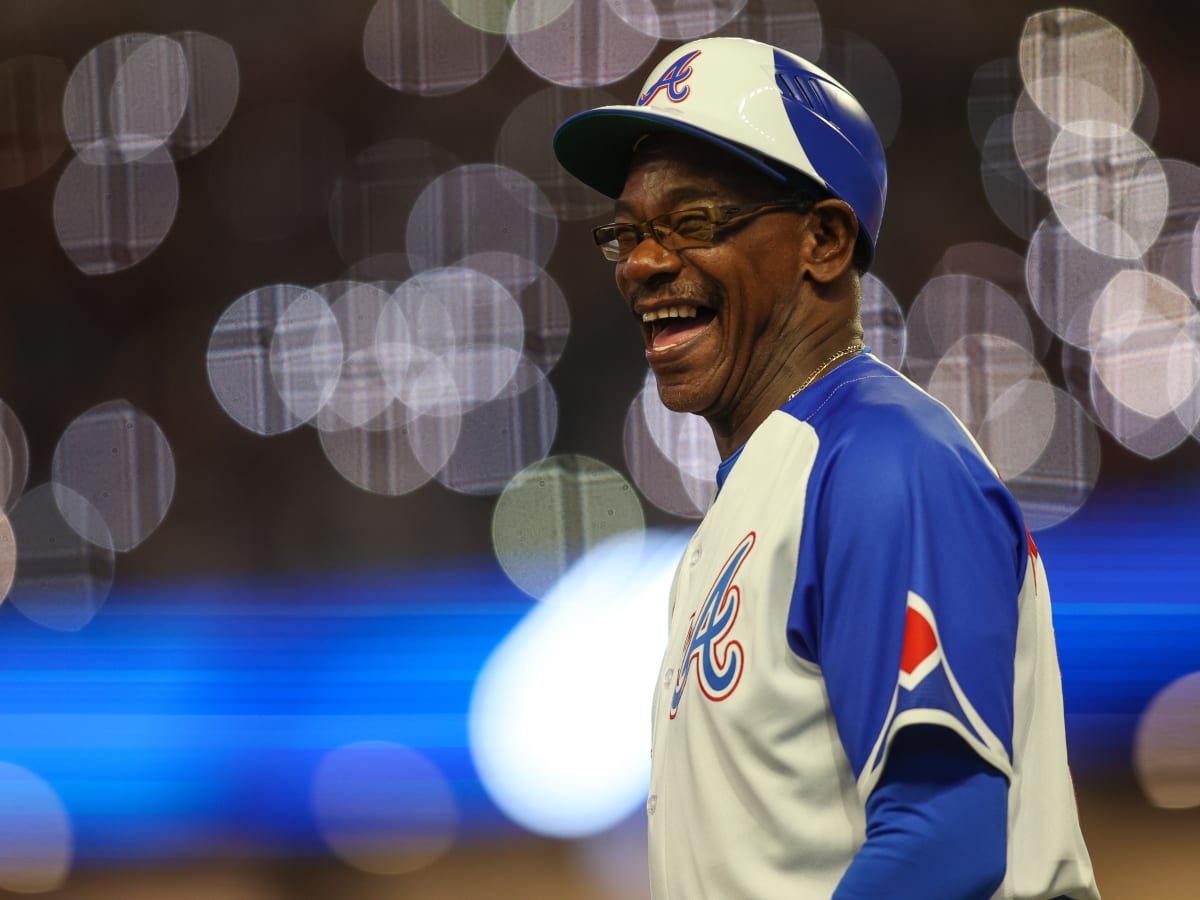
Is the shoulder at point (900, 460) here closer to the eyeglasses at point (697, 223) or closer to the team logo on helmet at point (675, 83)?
the eyeglasses at point (697, 223)

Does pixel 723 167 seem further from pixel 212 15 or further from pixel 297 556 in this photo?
pixel 212 15

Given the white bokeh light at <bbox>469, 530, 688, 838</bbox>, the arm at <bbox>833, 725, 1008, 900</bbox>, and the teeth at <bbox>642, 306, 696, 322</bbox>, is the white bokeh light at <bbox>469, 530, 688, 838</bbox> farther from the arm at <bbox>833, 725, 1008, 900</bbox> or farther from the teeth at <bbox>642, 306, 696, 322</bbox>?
the arm at <bbox>833, 725, 1008, 900</bbox>

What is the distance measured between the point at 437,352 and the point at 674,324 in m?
7.00

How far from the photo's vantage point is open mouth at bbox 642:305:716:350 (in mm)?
1234

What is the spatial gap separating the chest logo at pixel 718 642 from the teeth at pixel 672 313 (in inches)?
10.5

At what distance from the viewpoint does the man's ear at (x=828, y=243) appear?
47.5 inches

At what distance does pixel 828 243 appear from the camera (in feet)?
4.00

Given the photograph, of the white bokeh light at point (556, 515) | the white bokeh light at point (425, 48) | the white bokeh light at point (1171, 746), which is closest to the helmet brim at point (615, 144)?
the white bokeh light at point (1171, 746)

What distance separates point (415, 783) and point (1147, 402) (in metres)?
4.62

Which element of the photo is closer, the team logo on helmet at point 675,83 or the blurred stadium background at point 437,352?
the team logo on helmet at point 675,83

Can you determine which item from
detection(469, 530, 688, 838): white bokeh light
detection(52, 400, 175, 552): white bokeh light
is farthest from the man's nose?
detection(52, 400, 175, 552): white bokeh light

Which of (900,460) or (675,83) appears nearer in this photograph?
(900,460)

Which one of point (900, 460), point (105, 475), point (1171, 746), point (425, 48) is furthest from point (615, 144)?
point (425, 48)

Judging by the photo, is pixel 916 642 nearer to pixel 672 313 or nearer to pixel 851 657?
pixel 851 657
